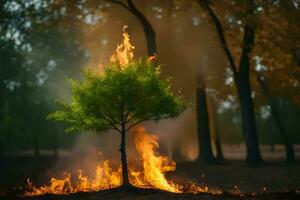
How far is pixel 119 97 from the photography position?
61.8ft

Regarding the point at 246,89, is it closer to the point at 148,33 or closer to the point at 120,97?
the point at 148,33

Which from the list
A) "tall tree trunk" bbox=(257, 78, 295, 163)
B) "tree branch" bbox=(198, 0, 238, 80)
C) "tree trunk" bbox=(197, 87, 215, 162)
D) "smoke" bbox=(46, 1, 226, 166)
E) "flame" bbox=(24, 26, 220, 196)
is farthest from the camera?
"smoke" bbox=(46, 1, 226, 166)

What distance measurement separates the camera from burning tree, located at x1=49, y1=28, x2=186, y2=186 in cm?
1862

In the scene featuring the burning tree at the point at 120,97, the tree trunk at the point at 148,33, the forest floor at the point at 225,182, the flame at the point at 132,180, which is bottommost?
the forest floor at the point at 225,182

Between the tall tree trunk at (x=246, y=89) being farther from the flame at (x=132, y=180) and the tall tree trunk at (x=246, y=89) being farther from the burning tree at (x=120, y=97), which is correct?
the burning tree at (x=120, y=97)

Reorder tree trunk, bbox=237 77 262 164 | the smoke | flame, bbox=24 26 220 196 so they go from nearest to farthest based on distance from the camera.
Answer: flame, bbox=24 26 220 196
tree trunk, bbox=237 77 262 164
the smoke

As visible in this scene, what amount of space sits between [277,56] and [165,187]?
16.7 m

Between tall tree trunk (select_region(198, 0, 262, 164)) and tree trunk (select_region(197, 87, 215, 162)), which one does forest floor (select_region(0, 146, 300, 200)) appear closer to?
tall tree trunk (select_region(198, 0, 262, 164))

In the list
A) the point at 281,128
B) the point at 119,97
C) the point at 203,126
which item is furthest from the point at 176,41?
the point at 119,97

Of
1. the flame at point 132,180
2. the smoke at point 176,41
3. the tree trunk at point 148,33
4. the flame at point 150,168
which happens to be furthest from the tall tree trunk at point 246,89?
the flame at point 150,168

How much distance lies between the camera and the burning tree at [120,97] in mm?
18625

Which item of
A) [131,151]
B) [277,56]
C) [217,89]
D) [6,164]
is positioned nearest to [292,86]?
[277,56]

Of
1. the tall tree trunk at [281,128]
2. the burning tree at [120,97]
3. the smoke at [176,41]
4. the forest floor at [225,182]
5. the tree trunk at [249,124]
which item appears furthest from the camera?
the smoke at [176,41]

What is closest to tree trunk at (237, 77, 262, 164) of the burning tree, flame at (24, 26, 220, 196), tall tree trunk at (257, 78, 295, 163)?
tall tree trunk at (257, 78, 295, 163)
